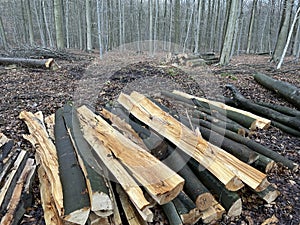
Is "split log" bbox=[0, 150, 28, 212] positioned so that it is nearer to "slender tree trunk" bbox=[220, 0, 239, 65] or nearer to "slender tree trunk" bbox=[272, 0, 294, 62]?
"slender tree trunk" bbox=[220, 0, 239, 65]

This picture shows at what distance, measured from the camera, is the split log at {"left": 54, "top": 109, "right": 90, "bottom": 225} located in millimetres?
1988

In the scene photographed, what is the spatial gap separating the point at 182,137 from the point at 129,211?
111cm

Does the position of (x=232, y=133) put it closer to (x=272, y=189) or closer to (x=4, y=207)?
(x=272, y=189)

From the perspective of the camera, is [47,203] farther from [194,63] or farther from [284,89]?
[194,63]

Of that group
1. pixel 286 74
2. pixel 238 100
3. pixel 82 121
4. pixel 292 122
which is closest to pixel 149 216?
pixel 82 121

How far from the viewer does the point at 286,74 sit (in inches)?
340

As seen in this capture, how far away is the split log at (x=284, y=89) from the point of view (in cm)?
515

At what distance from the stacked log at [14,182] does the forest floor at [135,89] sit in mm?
119

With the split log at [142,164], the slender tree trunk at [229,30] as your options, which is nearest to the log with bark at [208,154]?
the split log at [142,164]

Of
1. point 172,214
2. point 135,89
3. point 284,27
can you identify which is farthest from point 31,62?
point 284,27

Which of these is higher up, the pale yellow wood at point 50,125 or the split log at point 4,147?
the pale yellow wood at point 50,125

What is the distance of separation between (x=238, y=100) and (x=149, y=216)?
391 cm

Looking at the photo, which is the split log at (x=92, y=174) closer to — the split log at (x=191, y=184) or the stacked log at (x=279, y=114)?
the split log at (x=191, y=184)

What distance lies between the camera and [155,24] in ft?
61.4
